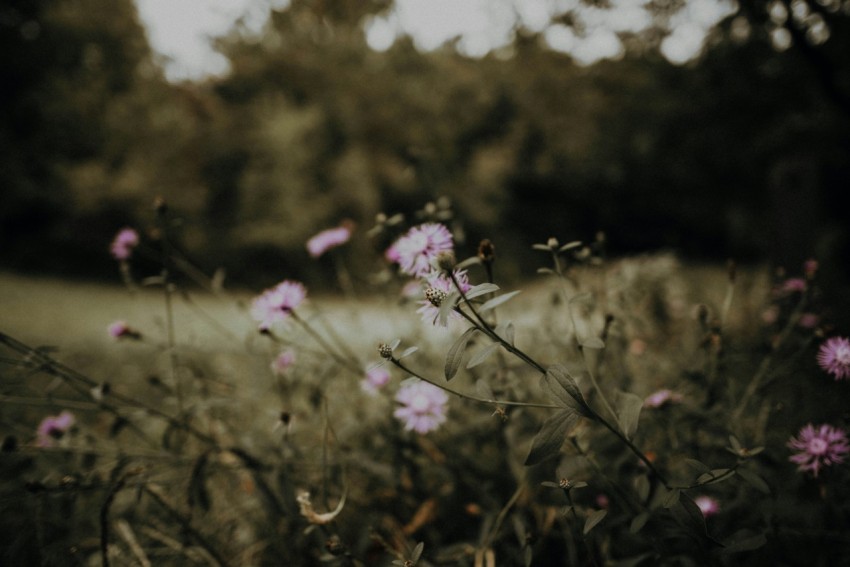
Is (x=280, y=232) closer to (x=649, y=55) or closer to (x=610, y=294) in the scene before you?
(x=649, y=55)

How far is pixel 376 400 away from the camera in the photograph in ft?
5.50

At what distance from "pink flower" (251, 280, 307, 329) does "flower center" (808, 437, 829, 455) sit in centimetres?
96

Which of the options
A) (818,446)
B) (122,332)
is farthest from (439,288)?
(122,332)

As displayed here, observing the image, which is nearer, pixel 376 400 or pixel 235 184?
pixel 376 400

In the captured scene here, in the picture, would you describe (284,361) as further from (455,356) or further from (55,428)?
(455,356)

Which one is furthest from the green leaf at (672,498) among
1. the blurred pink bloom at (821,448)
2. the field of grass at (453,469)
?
the blurred pink bloom at (821,448)

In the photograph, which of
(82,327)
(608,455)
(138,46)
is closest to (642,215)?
(608,455)

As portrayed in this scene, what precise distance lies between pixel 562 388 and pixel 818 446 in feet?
1.79

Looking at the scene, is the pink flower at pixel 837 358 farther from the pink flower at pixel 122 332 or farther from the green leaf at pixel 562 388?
the pink flower at pixel 122 332

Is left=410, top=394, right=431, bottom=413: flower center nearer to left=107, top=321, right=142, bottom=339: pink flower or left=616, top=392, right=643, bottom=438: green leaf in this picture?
left=616, top=392, right=643, bottom=438: green leaf

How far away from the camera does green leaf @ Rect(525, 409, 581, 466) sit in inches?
24.0

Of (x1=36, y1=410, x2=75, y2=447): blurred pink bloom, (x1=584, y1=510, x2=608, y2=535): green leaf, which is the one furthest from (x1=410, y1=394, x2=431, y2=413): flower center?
(x1=36, y1=410, x2=75, y2=447): blurred pink bloom

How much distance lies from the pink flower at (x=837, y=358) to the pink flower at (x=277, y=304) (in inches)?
37.7

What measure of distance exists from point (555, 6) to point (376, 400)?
194 cm
